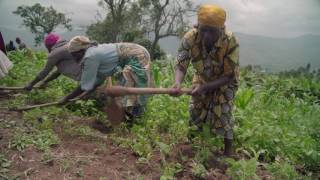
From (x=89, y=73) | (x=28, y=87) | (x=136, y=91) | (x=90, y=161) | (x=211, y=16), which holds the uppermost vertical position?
(x=211, y=16)

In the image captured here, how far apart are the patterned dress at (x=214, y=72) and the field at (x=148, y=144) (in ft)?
0.50

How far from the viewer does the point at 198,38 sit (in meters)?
4.12

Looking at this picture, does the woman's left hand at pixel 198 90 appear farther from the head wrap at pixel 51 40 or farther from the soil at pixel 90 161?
the head wrap at pixel 51 40

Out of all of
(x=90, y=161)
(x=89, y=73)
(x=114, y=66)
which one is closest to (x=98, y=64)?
(x=89, y=73)

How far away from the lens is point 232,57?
13.2ft

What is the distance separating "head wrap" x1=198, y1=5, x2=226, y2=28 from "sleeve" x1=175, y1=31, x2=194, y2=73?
0.36 m

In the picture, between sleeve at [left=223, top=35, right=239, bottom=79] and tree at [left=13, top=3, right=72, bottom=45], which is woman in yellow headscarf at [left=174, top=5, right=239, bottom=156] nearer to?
sleeve at [left=223, top=35, right=239, bottom=79]

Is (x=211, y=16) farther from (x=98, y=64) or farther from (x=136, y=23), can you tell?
(x=136, y=23)

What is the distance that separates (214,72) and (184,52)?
329 mm

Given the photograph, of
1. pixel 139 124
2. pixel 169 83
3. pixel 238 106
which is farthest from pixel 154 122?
pixel 169 83

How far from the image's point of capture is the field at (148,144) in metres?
3.97

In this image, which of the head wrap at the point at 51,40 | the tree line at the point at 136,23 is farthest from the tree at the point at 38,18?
the head wrap at the point at 51,40

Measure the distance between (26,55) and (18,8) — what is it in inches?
1169

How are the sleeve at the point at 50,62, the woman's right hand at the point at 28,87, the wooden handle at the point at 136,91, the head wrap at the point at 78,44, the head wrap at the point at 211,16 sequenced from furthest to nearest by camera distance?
the woman's right hand at the point at 28,87
the sleeve at the point at 50,62
the head wrap at the point at 78,44
the wooden handle at the point at 136,91
the head wrap at the point at 211,16
